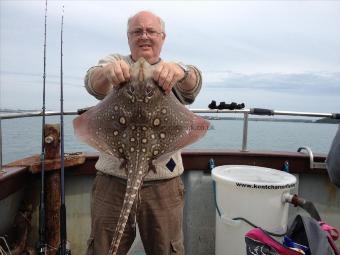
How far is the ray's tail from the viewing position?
187 centimetres

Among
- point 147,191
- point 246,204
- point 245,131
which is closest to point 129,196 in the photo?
point 147,191

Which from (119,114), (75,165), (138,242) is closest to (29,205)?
(75,165)

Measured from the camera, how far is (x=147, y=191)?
2.58 m

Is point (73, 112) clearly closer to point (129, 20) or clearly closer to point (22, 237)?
point (22, 237)

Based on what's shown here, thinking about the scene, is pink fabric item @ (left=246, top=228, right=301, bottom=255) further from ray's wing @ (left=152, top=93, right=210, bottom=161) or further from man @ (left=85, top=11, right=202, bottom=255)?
ray's wing @ (left=152, top=93, right=210, bottom=161)

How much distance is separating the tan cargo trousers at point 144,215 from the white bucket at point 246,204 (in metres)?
0.91

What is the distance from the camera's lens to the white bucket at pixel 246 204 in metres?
3.29

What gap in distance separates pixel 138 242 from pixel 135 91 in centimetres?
290

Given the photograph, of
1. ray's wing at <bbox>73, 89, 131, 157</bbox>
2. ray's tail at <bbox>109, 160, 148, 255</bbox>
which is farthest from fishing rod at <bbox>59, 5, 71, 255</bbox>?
ray's tail at <bbox>109, 160, 148, 255</bbox>

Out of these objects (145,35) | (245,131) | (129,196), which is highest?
(145,35)

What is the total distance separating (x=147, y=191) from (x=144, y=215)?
0.19m

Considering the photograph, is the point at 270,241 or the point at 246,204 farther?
the point at 246,204

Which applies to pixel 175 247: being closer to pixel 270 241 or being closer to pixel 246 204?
A: pixel 270 241

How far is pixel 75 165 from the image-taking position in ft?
13.1
